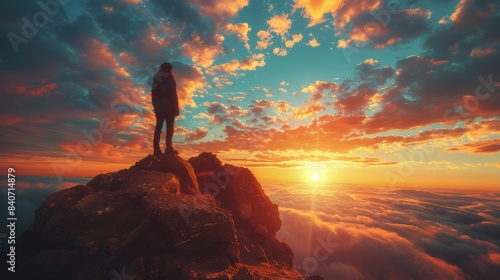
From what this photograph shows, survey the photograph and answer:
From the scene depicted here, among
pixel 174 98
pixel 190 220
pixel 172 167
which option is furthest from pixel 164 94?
pixel 190 220

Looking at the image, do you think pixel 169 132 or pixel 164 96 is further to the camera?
pixel 169 132

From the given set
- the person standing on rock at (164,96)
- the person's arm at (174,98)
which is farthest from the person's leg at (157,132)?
the person's arm at (174,98)

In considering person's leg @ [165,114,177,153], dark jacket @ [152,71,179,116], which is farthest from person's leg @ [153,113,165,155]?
dark jacket @ [152,71,179,116]

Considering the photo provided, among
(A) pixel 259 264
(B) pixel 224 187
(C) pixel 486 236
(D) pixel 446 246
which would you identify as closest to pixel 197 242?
(A) pixel 259 264

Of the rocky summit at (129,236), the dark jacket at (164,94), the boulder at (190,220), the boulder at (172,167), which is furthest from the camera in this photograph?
the boulder at (172,167)

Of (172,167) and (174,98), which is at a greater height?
(174,98)

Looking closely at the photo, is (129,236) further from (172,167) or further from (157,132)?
(157,132)

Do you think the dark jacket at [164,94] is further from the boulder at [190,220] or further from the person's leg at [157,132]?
the boulder at [190,220]

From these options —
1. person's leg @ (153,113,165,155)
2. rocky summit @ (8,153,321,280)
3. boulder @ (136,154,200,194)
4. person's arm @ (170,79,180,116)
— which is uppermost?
person's arm @ (170,79,180,116)

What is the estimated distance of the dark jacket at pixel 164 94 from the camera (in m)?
12.1

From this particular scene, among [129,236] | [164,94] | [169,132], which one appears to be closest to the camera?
[129,236]

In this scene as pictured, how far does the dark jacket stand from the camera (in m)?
12.1

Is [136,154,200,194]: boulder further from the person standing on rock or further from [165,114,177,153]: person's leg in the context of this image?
the person standing on rock

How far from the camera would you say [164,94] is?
12.3 m
